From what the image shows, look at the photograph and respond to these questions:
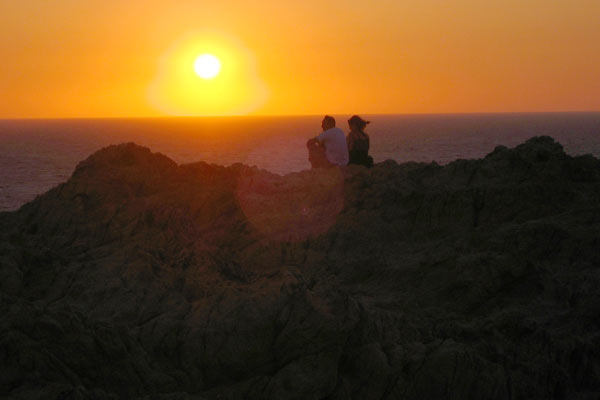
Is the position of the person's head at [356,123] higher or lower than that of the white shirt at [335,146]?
higher

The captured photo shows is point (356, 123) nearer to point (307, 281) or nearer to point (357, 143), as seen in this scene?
point (357, 143)

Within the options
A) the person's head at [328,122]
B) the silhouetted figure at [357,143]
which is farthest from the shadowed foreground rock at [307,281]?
the person's head at [328,122]

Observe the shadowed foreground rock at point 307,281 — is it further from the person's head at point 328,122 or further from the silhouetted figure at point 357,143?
the person's head at point 328,122

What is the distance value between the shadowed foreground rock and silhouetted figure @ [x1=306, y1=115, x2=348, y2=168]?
2.85ft

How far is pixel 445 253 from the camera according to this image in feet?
23.2

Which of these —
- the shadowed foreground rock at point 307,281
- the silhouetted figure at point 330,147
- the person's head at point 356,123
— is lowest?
the shadowed foreground rock at point 307,281

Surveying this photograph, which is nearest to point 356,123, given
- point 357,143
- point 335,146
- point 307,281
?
point 357,143

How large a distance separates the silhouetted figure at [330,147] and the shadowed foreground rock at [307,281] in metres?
0.87

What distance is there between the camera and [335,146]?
1034 cm

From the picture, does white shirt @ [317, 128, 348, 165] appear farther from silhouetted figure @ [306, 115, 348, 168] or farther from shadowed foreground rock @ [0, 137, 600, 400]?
shadowed foreground rock @ [0, 137, 600, 400]

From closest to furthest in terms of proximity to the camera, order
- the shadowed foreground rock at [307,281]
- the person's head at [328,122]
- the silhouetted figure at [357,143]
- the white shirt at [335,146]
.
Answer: the shadowed foreground rock at [307,281] < the white shirt at [335,146] < the person's head at [328,122] < the silhouetted figure at [357,143]

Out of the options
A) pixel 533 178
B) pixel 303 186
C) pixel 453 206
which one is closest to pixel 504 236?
pixel 453 206

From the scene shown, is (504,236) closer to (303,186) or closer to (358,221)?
(358,221)

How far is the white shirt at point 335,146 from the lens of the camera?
10328 mm
